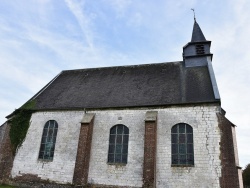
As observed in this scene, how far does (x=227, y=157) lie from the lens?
451 inches

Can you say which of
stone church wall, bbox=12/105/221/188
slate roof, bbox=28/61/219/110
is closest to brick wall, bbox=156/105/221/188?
stone church wall, bbox=12/105/221/188

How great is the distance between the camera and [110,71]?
1917cm

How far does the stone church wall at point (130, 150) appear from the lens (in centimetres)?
1185

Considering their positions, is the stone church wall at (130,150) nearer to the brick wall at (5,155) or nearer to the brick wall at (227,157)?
the brick wall at (227,157)

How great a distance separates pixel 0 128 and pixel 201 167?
1398 centimetres

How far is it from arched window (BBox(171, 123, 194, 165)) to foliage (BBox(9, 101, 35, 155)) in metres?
10.2

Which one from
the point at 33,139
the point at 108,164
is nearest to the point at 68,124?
the point at 33,139

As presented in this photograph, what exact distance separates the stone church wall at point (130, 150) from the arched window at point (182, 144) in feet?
0.77

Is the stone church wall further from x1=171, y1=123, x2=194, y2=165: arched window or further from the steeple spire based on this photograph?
the steeple spire

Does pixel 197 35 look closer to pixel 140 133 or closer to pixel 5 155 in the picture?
pixel 140 133

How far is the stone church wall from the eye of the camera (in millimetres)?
11852

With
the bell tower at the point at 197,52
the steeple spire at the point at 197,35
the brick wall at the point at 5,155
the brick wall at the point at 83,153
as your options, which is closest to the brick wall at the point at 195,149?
the brick wall at the point at 83,153

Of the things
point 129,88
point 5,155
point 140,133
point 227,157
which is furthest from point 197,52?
point 5,155

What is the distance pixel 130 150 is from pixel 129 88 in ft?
15.6
